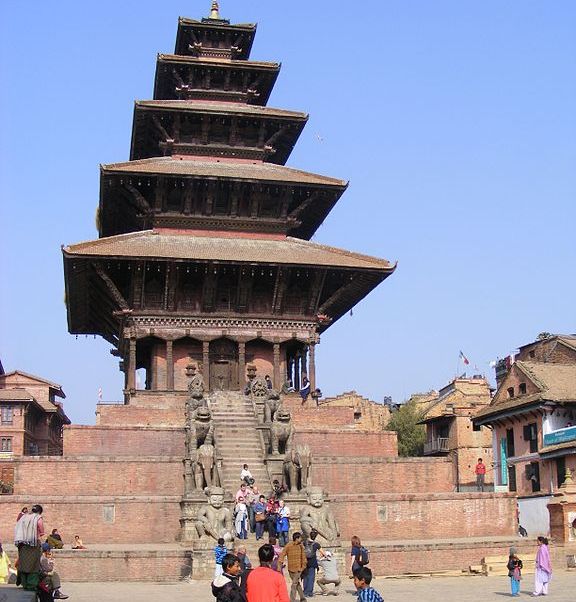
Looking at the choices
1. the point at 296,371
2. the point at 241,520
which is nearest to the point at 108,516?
the point at 241,520

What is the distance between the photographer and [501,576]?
87.2 ft

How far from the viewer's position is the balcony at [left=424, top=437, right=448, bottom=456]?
226 ft

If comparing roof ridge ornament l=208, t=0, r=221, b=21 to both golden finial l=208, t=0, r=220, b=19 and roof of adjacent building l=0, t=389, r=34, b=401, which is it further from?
roof of adjacent building l=0, t=389, r=34, b=401

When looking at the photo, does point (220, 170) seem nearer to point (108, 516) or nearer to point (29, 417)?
point (108, 516)

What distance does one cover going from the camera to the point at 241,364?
3753 centimetres

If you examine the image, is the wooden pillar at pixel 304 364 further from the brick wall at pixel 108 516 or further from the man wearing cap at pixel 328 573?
the man wearing cap at pixel 328 573

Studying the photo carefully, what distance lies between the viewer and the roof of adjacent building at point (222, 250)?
35.8 meters

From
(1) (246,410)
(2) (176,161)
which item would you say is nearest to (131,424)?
(1) (246,410)

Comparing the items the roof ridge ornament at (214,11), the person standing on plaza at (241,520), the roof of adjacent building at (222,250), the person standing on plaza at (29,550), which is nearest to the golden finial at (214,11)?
the roof ridge ornament at (214,11)

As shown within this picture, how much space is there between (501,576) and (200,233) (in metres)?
18.7

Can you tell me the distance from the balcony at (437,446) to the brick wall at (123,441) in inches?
1543

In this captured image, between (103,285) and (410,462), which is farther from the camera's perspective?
(103,285)

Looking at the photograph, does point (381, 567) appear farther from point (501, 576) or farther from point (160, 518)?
point (160, 518)

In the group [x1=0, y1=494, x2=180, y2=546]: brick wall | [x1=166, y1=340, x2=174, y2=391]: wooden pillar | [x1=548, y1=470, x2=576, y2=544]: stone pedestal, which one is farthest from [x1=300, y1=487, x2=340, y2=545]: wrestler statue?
[x1=166, y1=340, x2=174, y2=391]: wooden pillar
